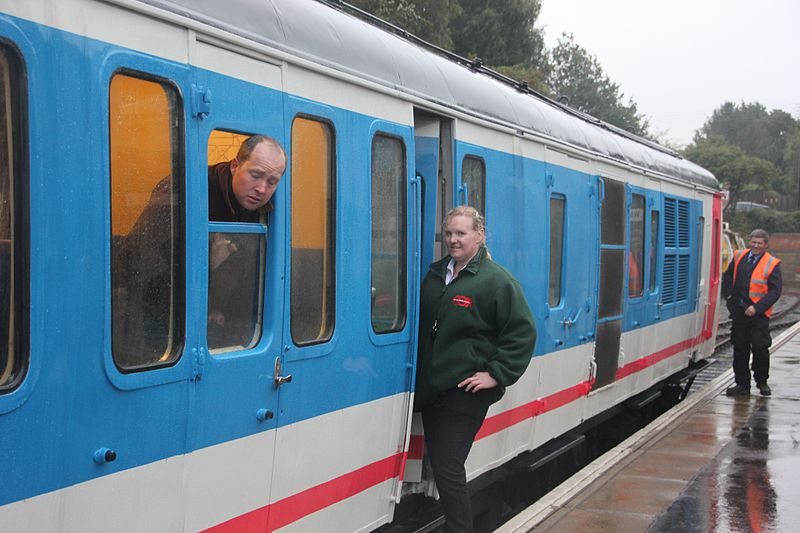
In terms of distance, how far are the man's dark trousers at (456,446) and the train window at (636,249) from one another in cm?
500

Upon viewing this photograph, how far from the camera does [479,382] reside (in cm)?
530

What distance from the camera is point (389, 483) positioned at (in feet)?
18.1

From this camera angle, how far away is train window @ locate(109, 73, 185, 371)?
3428 mm

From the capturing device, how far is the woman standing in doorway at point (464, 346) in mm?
5281

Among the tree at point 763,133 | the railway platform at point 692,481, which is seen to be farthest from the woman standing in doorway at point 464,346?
the tree at point 763,133

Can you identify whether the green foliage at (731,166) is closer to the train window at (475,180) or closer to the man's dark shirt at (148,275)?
the train window at (475,180)

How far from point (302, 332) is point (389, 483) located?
1400 millimetres

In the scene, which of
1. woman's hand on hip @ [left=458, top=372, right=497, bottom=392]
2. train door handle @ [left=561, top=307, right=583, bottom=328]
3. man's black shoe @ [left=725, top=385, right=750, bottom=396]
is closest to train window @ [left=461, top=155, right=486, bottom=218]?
woman's hand on hip @ [left=458, top=372, right=497, bottom=392]

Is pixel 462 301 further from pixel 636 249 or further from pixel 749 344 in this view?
pixel 749 344

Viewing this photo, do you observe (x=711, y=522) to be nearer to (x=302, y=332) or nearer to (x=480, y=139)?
(x=480, y=139)

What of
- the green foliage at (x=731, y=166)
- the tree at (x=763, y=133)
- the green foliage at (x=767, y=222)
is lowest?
the green foliage at (x=767, y=222)

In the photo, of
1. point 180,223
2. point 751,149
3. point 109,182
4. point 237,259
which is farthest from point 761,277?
point 751,149

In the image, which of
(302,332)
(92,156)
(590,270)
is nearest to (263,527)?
(302,332)

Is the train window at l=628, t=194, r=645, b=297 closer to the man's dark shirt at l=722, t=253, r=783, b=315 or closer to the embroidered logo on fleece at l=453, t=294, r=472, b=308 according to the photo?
the man's dark shirt at l=722, t=253, r=783, b=315
